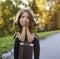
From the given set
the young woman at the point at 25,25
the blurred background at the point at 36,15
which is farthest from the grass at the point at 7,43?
the young woman at the point at 25,25

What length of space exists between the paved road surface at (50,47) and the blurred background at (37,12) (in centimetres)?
7

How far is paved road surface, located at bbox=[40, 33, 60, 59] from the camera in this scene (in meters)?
1.11

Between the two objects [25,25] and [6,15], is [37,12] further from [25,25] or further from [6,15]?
[25,25]

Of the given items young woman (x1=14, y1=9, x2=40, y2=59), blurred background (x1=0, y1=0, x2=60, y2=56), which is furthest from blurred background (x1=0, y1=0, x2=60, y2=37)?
young woman (x1=14, y1=9, x2=40, y2=59)

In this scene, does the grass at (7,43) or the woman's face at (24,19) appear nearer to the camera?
the woman's face at (24,19)

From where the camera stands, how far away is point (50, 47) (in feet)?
3.74

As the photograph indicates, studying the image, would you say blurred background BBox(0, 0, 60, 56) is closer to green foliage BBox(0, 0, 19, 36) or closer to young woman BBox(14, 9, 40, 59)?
green foliage BBox(0, 0, 19, 36)

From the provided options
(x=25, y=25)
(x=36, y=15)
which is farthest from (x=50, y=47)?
(x=25, y=25)

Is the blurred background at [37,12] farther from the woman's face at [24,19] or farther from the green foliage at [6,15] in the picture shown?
the woman's face at [24,19]

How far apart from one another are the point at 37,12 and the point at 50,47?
0.72 ft

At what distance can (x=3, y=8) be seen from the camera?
46.3 inches

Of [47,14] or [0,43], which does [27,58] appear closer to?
[0,43]

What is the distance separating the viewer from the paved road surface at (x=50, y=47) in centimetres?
111

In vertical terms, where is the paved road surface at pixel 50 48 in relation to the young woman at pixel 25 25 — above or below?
below
